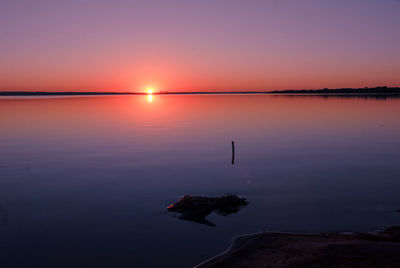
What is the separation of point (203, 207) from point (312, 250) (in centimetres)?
615

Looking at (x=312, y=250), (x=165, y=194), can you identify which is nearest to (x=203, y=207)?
(x=165, y=194)

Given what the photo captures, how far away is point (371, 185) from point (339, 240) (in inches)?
391

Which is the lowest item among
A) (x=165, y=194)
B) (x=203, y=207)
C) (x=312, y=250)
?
(x=165, y=194)

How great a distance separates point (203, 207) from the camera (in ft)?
50.7

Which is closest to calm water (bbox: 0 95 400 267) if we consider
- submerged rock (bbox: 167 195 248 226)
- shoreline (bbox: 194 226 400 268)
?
submerged rock (bbox: 167 195 248 226)

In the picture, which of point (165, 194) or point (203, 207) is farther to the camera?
point (165, 194)

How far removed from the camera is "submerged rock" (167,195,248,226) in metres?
14.9

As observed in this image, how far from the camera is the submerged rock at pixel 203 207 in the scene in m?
14.9

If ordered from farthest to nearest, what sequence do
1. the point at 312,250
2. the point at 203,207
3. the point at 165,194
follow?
the point at 165,194
the point at 203,207
the point at 312,250

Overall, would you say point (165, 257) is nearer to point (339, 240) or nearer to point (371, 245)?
point (339, 240)

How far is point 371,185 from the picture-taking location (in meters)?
19.6

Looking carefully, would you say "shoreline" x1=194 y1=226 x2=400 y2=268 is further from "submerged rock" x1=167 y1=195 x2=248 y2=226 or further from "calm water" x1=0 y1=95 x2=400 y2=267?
"submerged rock" x1=167 y1=195 x2=248 y2=226

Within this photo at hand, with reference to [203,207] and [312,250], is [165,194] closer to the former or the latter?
[203,207]

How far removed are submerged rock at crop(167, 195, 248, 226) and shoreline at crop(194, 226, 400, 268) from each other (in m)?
2.46
